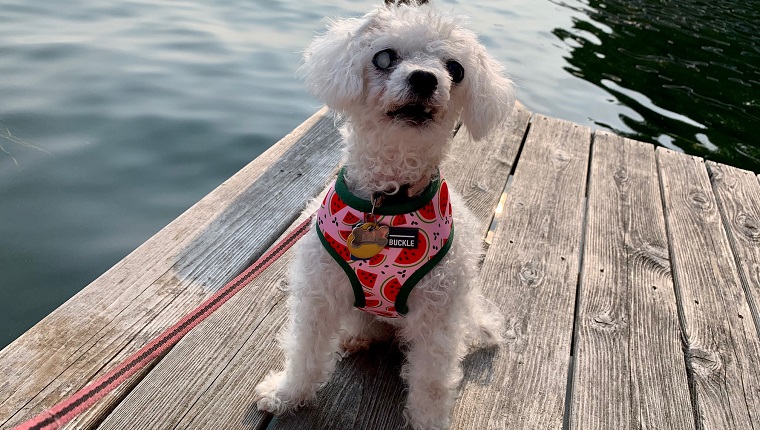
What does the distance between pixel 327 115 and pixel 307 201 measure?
116 centimetres

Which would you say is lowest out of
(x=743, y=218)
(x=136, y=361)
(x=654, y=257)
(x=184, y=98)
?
(x=184, y=98)

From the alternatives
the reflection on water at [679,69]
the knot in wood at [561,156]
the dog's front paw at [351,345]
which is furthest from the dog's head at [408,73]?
the reflection on water at [679,69]

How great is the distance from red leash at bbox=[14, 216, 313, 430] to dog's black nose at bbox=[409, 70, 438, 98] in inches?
35.7

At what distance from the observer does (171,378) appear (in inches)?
84.9

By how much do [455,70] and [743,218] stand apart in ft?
9.61

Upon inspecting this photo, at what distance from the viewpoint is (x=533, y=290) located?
292 cm

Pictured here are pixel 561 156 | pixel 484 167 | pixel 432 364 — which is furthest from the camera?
Answer: pixel 561 156

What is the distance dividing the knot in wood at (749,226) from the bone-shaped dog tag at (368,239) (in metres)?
2.90

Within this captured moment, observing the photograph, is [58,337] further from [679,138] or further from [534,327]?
[679,138]

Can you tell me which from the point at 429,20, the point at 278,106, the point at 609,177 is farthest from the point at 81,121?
the point at 609,177

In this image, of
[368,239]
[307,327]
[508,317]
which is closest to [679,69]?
[508,317]

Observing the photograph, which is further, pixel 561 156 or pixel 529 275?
pixel 561 156

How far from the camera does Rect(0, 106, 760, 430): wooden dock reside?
7.03 ft

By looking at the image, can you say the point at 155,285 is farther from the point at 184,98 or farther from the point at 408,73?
the point at 184,98
